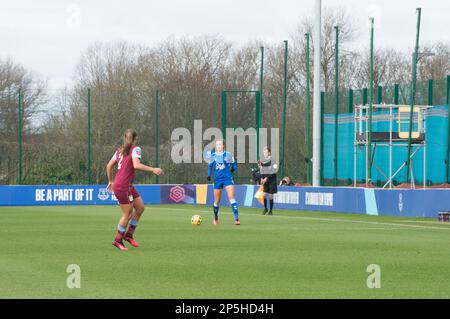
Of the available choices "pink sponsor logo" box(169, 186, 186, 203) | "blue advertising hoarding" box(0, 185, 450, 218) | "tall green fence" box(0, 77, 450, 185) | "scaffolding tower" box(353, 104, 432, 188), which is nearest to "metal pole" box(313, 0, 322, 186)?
"scaffolding tower" box(353, 104, 432, 188)

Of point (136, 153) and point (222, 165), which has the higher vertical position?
point (136, 153)

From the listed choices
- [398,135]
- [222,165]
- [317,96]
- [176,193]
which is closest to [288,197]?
[317,96]

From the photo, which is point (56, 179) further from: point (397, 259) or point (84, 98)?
point (397, 259)

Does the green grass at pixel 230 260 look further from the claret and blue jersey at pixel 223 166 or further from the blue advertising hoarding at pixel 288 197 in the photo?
the blue advertising hoarding at pixel 288 197

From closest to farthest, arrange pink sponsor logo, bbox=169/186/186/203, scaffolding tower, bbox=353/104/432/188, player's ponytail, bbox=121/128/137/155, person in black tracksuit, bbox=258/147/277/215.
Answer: player's ponytail, bbox=121/128/137/155, person in black tracksuit, bbox=258/147/277/215, scaffolding tower, bbox=353/104/432/188, pink sponsor logo, bbox=169/186/186/203

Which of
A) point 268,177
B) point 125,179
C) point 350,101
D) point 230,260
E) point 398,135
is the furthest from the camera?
point 350,101

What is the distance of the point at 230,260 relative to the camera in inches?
683

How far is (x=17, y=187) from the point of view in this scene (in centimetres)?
4638

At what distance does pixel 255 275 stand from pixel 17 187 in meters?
32.7

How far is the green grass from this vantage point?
13.2 metres

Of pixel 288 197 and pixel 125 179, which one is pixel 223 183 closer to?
pixel 125 179

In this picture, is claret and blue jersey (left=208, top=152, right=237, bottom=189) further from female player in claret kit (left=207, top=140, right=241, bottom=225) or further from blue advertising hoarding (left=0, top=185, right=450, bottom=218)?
blue advertising hoarding (left=0, top=185, right=450, bottom=218)

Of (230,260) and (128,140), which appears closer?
(230,260)
